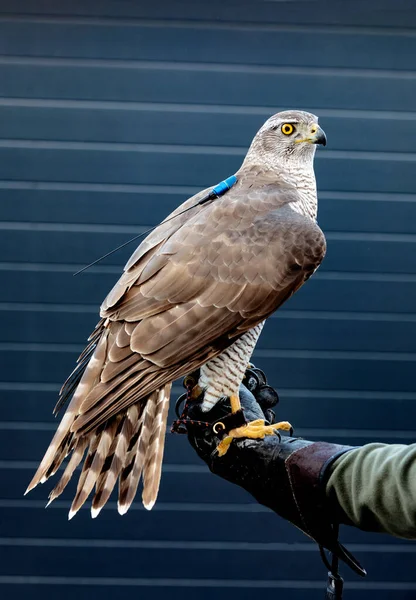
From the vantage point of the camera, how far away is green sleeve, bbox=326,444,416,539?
147 cm

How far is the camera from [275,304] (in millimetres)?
2061

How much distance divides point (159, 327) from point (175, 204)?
1654 mm

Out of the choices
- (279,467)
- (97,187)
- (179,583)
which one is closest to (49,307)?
(97,187)

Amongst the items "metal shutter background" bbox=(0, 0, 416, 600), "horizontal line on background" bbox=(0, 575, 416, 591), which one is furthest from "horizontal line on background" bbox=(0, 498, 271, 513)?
"horizontal line on background" bbox=(0, 575, 416, 591)

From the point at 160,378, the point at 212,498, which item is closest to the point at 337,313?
the point at 212,498

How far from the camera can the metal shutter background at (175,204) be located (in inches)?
138

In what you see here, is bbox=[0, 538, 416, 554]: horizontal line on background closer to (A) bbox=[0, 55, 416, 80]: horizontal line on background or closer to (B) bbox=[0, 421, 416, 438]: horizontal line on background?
(B) bbox=[0, 421, 416, 438]: horizontal line on background

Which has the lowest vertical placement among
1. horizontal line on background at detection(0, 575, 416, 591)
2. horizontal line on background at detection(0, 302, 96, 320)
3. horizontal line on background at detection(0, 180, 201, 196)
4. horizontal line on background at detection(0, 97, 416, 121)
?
horizontal line on background at detection(0, 575, 416, 591)

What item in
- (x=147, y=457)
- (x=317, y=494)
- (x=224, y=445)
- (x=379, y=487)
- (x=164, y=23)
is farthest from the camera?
(x=164, y=23)

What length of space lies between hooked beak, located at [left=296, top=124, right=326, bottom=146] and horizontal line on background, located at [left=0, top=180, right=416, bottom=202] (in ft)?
4.02

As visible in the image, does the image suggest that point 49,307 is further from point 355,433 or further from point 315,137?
point 315,137

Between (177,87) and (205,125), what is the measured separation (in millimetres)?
227

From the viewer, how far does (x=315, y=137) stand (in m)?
2.35

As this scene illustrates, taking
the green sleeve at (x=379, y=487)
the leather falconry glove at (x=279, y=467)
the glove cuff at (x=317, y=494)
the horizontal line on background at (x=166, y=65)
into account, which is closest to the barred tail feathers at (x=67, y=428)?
the leather falconry glove at (x=279, y=467)
